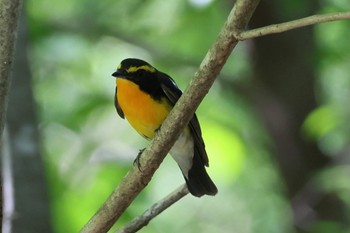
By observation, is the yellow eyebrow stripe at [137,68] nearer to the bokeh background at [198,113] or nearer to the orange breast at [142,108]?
the orange breast at [142,108]

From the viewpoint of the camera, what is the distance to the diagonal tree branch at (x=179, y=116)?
2037 mm

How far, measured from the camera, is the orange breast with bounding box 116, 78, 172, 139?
12.4ft

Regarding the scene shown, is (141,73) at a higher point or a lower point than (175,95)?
higher

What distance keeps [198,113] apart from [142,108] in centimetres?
227

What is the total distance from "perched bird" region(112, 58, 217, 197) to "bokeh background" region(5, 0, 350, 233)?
0.48 metres

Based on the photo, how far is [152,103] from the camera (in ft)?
12.5

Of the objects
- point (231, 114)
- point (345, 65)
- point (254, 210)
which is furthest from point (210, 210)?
point (345, 65)

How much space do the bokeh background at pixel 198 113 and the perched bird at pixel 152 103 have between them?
1.56ft

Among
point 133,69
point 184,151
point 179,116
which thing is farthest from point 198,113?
point 179,116

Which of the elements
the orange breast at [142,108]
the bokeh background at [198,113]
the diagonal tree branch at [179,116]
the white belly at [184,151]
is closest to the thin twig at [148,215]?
the diagonal tree branch at [179,116]

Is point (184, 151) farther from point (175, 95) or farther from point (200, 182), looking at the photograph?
point (175, 95)

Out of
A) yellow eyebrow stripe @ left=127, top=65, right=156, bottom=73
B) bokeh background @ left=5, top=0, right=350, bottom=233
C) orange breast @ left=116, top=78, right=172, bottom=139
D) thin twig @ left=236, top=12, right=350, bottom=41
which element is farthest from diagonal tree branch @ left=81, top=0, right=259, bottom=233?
yellow eyebrow stripe @ left=127, top=65, right=156, bottom=73

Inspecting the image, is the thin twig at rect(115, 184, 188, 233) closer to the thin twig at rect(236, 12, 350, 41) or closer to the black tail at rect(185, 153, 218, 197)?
the thin twig at rect(236, 12, 350, 41)

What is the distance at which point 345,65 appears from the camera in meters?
5.65
